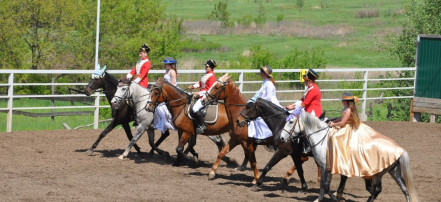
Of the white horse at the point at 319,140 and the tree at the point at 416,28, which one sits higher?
the tree at the point at 416,28

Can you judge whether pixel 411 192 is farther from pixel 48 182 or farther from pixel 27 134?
pixel 27 134

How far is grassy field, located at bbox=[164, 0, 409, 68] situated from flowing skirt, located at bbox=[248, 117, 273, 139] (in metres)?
26.7

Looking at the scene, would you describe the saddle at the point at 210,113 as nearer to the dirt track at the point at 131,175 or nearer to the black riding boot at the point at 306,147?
the dirt track at the point at 131,175

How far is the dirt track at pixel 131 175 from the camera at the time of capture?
38.1 feet

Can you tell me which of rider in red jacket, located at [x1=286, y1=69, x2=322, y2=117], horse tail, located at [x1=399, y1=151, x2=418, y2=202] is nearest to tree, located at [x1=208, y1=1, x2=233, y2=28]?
rider in red jacket, located at [x1=286, y1=69, x2=322, y2=117]

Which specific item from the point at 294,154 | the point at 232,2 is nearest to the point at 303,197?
the point at 294,154

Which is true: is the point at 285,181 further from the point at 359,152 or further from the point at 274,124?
the point at 359,152

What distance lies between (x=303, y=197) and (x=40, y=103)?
19795 millimetres

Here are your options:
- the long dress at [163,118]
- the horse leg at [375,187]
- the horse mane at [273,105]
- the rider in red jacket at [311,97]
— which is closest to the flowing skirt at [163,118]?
the long dress at [163,118]

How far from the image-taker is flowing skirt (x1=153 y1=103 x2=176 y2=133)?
14289 millimetres

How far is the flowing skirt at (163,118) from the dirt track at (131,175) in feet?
2.32

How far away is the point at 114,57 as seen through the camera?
31.8 meters

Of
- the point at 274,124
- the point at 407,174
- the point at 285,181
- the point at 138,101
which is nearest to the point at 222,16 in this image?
the point at 138,101

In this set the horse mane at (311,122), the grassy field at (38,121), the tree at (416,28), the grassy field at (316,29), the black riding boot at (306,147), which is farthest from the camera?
the grassy field at (316,29)
